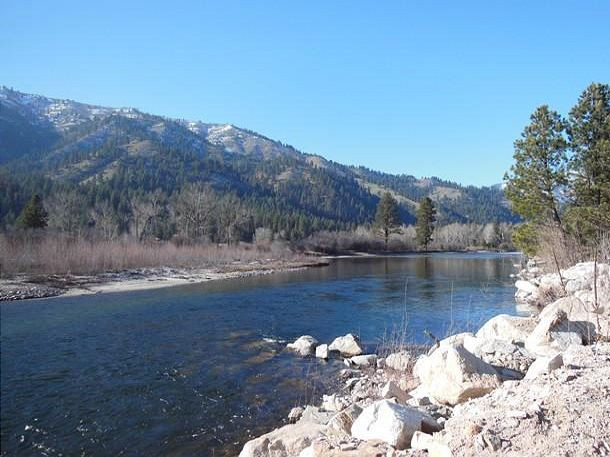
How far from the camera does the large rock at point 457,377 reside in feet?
20.0

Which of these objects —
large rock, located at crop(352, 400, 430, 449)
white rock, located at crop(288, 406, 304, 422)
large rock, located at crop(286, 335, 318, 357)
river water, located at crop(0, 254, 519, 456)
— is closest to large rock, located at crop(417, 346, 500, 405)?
large rock, located at crop(352, 400, 430, 449)

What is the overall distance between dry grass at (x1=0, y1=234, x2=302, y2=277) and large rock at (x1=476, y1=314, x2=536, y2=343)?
3265 centimetres

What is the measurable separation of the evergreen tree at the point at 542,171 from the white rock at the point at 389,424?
62.5 ft

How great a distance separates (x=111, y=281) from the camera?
33.3m

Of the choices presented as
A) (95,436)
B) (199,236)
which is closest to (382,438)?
(95,436)

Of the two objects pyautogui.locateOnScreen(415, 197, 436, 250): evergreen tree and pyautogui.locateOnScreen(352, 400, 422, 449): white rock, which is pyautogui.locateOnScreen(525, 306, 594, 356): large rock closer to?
pyautogui.locateOnScreen(352, 400, 422, 449): white rock

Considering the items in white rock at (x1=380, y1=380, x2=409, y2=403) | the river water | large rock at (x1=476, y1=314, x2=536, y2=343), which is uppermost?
large rock at (x1=476, y1=314, x2=536, y2=343)

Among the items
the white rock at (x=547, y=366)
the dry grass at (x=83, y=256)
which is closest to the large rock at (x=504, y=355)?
the white rock at (x=547, y=366)

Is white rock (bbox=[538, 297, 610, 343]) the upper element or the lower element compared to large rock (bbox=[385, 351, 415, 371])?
upper

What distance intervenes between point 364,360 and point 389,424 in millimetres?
7720

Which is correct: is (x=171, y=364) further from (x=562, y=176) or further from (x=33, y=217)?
(x=33, y=217)

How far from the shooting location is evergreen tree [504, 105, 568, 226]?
20625mm

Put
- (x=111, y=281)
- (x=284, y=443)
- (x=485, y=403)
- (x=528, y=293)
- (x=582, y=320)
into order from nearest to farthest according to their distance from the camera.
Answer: (x=485, y=403) → (x=284, y=443) → (x=582, y=320) → (x=528, y=293) → (x=111, y=281)

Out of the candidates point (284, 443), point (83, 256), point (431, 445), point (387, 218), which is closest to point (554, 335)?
point (284, 443)
